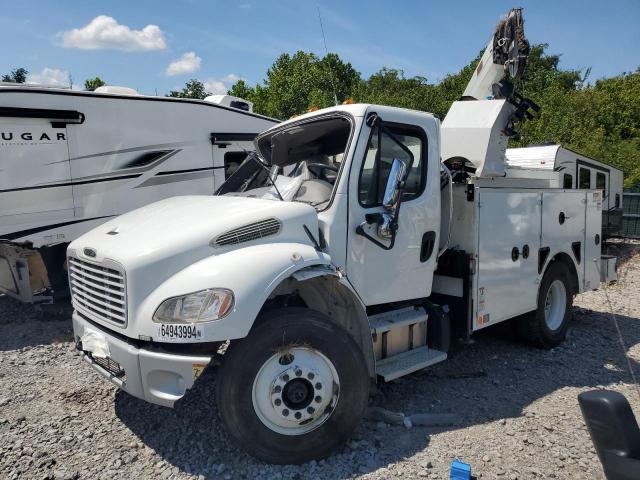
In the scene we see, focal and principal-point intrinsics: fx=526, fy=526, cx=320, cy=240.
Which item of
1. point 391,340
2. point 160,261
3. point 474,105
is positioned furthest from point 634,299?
point 160,261

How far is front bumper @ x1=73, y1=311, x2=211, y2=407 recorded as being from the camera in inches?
124

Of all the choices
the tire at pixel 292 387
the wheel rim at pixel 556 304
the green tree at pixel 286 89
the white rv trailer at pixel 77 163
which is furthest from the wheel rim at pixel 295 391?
the green tree at pixel 286 89

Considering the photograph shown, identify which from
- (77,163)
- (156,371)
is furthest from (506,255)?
(77,163)

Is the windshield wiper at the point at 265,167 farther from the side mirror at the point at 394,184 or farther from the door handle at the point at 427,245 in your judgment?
the door handle at the point at 427,245

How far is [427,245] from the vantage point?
456 cm

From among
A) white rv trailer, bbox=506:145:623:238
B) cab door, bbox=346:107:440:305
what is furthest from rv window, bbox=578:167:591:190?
cab door, bbox=346:107:440:305

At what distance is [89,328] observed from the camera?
12.2 feet

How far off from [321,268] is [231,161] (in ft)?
19.5

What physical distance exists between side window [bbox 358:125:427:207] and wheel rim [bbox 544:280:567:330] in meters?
2.86

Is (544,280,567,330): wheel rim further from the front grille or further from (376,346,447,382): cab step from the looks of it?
the front grille

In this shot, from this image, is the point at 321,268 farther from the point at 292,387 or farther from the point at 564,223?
the point at 564,223

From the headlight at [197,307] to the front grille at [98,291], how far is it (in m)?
0.34

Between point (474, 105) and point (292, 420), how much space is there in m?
4.10

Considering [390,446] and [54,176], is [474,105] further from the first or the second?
[54,176]
